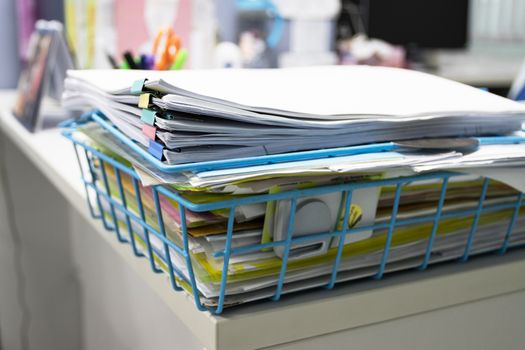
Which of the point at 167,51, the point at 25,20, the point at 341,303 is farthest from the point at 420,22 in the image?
the point at 341,303

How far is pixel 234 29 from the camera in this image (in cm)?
182

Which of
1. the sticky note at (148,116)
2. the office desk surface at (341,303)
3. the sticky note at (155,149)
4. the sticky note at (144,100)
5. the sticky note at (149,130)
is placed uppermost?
the sticky note at (144,100)

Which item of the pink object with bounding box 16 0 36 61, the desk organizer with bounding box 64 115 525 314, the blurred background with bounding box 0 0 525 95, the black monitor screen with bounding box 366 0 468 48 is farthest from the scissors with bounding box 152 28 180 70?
the black monitor screen with bounding box 366 0 468 48

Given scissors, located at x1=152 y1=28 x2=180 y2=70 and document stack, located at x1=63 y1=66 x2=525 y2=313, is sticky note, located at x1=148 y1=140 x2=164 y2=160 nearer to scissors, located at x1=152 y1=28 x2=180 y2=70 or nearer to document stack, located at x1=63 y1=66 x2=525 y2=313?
document stack, located at x1=63 y1=66 x2=525 y2=313

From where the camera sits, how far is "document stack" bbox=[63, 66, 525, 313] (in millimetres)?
429

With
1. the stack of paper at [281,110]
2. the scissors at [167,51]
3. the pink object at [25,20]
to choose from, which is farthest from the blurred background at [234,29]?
the stack of paper at [281,110]

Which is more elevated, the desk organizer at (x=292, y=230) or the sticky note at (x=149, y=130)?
the sticky note at (x=149, y=130)

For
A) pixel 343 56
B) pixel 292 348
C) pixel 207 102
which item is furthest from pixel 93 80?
pixel 343 56

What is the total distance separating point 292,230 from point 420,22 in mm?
2465

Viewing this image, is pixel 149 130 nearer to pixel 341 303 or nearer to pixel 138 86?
pixel 138 86

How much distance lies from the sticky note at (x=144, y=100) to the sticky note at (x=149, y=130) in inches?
0.6

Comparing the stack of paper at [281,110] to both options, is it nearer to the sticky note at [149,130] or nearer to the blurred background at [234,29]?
the sticky note at [149,130]

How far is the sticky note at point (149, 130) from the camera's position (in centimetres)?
44

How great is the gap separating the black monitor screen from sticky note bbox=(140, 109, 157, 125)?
228cm
